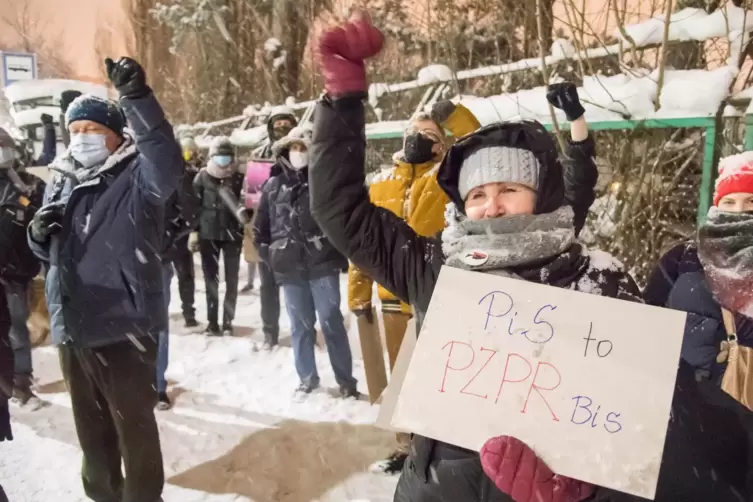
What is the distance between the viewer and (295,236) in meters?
4.48

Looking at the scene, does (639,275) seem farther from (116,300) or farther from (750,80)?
(116,300)

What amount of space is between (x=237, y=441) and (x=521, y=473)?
299 centimetres

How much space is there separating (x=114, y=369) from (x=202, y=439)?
5.16ft

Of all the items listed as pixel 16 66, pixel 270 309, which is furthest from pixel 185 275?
pixel 16 66

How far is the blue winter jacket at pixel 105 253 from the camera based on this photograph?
8.04ft

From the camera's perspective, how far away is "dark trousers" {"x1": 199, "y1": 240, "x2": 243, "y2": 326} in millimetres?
6051

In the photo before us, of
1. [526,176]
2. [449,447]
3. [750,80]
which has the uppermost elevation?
[750,80]

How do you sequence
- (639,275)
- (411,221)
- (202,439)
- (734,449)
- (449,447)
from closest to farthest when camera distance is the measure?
1. (449,447)
2. (734,449)
3. (411,221)
4. (202,439)
5. (639,275)

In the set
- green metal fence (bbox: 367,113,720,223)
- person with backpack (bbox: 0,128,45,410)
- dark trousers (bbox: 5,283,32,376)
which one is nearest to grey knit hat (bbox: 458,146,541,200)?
green metal fence (bbox: 367,113,720,223)

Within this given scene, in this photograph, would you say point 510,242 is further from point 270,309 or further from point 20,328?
point 270,309

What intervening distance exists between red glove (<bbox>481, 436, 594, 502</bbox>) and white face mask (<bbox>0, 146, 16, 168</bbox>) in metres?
3.87

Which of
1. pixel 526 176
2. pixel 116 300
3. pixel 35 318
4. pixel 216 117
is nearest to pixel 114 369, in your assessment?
pixel 116 300

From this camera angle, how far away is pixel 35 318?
17.6 feet

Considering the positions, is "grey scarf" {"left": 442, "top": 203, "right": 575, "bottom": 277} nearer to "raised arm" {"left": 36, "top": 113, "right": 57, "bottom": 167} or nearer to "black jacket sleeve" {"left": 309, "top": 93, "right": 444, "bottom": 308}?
"black jacket sleeve" {"left": 309, "top": 93, "right": 444, "bottom": 308}
